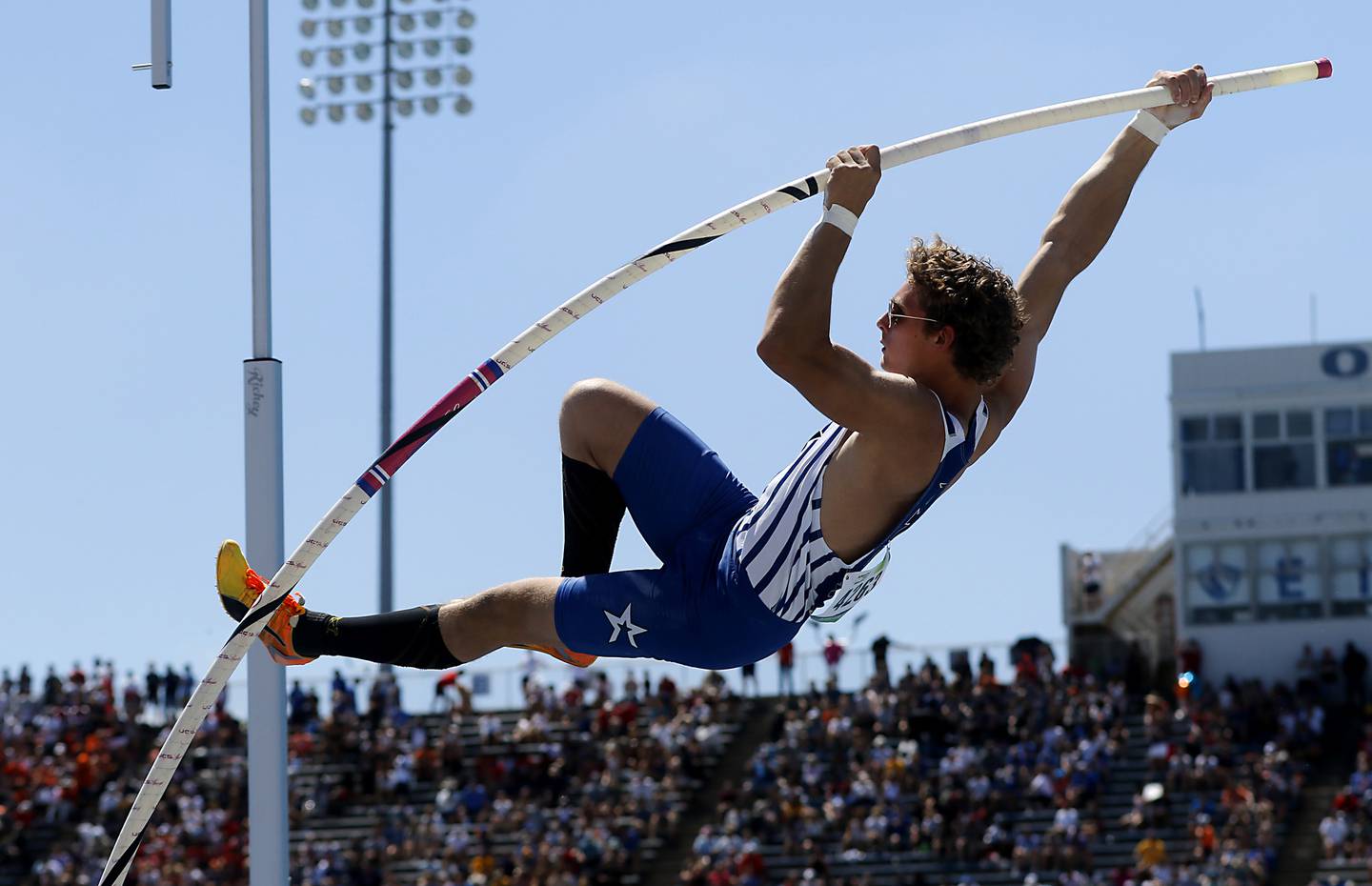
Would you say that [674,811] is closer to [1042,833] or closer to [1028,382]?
[1042,833]

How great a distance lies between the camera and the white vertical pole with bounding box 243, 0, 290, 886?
7.56 metres

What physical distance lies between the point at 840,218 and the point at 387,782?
20463 millimetres

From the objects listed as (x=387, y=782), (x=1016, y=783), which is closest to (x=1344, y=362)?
(x=1016, y=783)

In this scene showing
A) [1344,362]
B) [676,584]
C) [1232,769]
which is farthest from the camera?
[1344,362]

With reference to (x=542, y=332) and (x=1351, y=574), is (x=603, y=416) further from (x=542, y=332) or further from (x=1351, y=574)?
(x=1351, y=574)

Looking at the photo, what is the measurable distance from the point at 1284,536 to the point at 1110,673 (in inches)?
156

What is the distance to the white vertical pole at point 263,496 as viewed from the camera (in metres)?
7.56

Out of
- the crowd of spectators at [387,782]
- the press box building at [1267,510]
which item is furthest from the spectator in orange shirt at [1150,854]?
the press box building at [1267,510]

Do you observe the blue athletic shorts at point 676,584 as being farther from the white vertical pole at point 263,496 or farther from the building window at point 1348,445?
the building window at point 1348,445

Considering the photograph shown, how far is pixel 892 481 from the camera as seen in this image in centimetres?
560

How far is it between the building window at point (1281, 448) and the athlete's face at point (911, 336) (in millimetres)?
23582

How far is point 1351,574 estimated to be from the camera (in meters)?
27.4

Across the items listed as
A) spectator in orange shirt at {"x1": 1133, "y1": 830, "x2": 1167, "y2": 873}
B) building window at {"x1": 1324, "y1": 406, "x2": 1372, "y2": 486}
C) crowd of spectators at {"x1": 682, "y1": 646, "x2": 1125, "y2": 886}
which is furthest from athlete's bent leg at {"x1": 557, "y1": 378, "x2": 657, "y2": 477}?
building window at {"x1": 1324, "y1": 406, "x2": 1372, "y2": 486}

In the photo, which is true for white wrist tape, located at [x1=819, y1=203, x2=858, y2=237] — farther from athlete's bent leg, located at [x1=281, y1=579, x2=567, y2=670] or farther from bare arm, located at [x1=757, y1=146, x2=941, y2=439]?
athlete's bent leg, located at [x1=281, y1=579, x2=567, y2=670]
